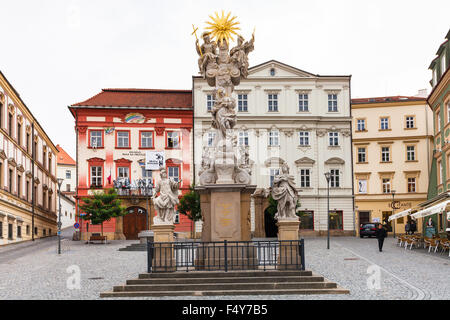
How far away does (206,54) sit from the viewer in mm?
16750

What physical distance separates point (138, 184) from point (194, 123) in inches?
272

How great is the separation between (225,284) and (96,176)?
35.3m

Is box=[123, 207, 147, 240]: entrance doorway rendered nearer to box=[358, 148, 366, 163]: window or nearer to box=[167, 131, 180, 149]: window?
box=[167, 131, 180, 149]: window

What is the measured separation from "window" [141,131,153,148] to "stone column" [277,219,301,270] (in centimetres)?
3354

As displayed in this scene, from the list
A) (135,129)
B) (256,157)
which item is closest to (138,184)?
(135,129)

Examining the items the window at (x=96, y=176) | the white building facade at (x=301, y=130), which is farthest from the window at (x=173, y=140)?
the window at (x=96, y=176)

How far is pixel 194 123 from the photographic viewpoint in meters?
48.6

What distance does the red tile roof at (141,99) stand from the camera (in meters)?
48.2

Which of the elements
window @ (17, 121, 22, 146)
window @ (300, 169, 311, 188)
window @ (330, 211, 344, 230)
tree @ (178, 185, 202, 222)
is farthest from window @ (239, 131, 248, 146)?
window @ (17, 121, 22, 146)

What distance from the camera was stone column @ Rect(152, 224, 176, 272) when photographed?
14.3 m

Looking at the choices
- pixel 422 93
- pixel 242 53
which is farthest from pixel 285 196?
pixel 422 93

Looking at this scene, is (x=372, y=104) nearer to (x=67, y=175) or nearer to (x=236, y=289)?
A: (x=236, y=289)

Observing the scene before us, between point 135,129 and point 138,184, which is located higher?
point 135,129

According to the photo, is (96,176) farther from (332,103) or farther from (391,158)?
(391,158)
